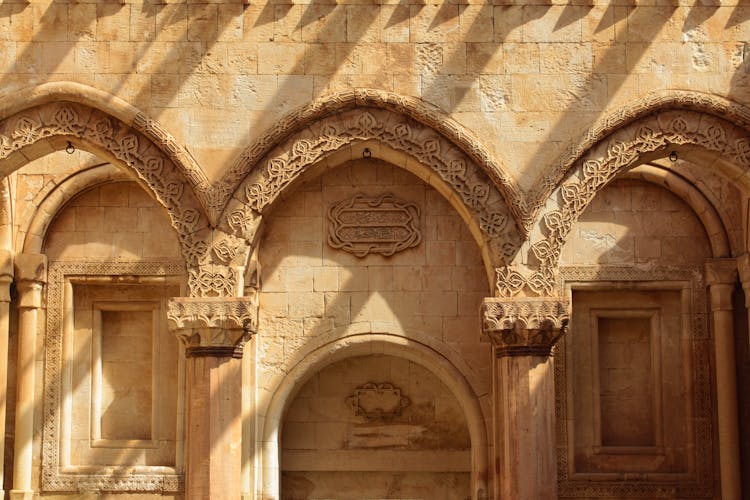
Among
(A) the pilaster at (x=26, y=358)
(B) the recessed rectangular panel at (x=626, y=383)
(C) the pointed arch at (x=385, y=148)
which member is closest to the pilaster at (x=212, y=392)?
(C) the pointed arch at (x=385, y=148)

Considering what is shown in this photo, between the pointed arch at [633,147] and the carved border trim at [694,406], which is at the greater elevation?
the pointed arch at [633,147]

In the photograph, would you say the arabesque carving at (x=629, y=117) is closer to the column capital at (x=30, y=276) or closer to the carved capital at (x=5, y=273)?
the column capital at (x=30, y=276)

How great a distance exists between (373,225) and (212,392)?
8.91 feet

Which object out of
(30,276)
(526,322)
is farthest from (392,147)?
(30,276)

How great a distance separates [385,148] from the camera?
47.2 feet

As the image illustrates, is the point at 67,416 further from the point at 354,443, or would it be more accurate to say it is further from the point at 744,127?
the point at 744,127

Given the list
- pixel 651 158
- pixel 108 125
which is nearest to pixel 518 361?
pixel 651 158

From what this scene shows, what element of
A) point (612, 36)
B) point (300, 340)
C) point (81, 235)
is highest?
point (612, 36)

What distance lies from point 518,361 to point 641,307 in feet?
8.71

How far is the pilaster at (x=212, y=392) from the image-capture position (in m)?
14.0

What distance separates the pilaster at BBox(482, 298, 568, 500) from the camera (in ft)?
45.4

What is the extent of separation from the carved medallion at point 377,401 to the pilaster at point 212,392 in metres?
2.33

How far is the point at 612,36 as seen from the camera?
46.6 feet

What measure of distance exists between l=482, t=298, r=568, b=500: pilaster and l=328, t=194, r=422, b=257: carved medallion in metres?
1.95
